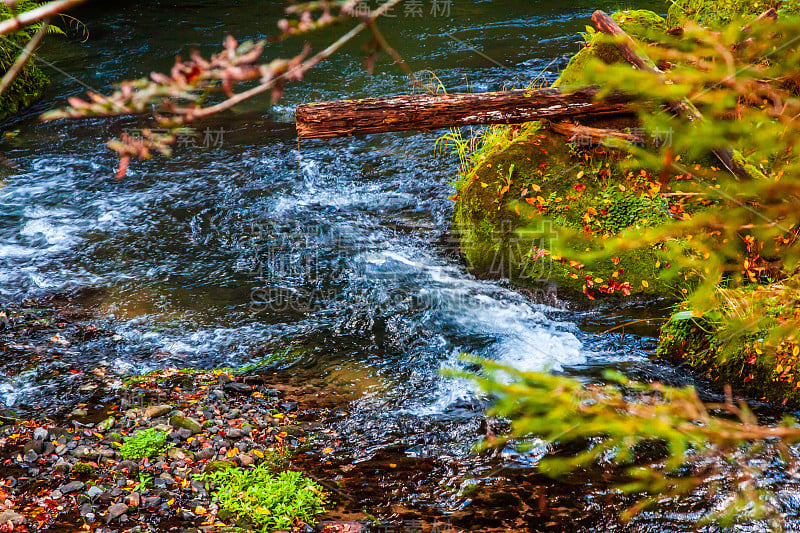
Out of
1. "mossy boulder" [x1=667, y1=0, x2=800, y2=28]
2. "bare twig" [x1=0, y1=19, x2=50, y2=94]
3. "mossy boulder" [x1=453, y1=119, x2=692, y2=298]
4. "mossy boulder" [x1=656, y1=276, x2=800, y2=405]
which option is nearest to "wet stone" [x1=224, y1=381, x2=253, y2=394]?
"mossy boulder" [x1=453, y1=119, x2=692, y2=298]

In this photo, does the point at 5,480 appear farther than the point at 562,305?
No

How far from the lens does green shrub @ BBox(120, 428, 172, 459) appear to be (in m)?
4.12

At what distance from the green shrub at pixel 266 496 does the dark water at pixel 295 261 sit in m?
0.58

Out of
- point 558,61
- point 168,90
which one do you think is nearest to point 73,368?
point 168,90

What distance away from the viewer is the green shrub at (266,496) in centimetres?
363

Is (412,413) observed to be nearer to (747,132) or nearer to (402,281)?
(402,281)

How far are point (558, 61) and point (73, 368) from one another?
31.7 feet

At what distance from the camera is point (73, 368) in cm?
530

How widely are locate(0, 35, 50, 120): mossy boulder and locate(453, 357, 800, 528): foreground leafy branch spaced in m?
10.9

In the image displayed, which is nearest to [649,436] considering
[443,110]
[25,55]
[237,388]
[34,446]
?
[25,55]

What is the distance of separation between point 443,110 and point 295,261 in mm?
2676

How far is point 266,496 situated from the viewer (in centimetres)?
378

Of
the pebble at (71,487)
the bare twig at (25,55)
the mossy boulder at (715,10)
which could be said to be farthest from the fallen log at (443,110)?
the bare twig at (25,55)

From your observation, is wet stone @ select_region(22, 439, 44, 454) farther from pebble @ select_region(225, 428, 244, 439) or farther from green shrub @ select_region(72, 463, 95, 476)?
pebble @ select_region(225, 428, 244, 439)
